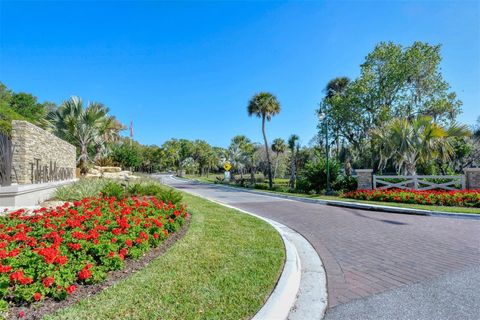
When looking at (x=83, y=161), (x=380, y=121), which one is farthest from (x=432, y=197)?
(x=83, y=161)

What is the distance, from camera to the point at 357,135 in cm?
2431

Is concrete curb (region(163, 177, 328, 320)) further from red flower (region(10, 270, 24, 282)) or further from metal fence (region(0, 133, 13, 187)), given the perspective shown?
metal fence (region(0, 133, 13, 187))

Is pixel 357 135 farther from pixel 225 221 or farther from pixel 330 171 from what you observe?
pixel 225 221

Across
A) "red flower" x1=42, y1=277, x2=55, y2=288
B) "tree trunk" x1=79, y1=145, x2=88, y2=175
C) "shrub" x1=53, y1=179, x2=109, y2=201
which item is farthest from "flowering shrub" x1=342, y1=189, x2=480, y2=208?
"tree trunk" x1=79, y1=145, x2=88, y2=175

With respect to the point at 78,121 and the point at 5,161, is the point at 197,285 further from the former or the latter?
the point at 78,121

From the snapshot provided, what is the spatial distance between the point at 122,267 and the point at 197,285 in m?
1.22

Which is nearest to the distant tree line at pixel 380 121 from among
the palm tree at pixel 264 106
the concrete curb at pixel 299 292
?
the palm tree at pixel 264 106

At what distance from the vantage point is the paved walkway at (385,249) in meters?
3.75

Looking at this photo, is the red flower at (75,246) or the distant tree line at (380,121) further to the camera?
the distant tree line at (380,121)

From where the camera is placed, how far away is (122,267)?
372cm

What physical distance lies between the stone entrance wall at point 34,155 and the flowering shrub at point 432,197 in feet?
48.5

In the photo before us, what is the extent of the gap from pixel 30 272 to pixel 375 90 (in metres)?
24.2

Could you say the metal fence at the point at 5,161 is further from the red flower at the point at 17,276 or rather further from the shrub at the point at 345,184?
the shrub at the point at 345,184

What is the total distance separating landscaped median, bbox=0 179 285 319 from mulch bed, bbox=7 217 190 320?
1 centimetres
